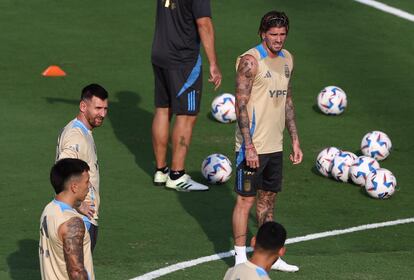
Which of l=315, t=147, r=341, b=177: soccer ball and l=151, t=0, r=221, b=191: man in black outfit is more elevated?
l=151, t=0, r=221, b=191: man in black outfit

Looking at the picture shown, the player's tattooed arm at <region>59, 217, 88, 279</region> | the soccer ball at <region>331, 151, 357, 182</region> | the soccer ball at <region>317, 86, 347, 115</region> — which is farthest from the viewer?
the soccer ball at <region>317, 86, 347, 115</region>

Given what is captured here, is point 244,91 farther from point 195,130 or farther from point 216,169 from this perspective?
point 195,130

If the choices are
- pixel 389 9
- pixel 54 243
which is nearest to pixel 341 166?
pixel 54 243

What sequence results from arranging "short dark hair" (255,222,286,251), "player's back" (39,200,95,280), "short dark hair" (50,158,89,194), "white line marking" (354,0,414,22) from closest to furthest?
"short dark hair" (255,222,286,251) < "player's back" (39,200,95,280) < "short dark hair" (50,158,89,194) < "white line marking" (354,0,414,22)

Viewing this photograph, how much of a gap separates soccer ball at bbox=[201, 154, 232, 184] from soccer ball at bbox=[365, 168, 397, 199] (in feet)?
6.21

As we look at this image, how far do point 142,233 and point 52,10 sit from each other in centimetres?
1131

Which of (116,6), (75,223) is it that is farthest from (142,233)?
(116,6)

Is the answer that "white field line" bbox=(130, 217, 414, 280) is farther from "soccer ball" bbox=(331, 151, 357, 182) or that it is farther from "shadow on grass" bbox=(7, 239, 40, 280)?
"soccer ball" bbox=(331, 151, 357, 182)

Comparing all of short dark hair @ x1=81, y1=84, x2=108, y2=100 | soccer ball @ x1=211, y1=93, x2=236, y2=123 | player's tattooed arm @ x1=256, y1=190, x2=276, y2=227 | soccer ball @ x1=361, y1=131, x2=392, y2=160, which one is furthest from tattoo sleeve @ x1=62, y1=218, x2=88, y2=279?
soccer ball @ x1=211, y1=93, x2=236, y2=123

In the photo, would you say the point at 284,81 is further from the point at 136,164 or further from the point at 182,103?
the point at 136,164

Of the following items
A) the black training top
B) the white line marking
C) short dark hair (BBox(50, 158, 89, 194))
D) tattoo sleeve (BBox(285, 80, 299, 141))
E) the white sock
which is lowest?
the white sock

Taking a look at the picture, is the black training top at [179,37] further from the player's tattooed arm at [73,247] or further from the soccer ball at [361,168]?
the player's tattooed arm at [73,247]

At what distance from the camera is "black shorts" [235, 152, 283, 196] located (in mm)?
11836

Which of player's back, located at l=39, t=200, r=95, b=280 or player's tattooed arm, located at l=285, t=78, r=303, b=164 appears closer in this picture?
player's back, located at l=39, t=200, r=95, b=280
